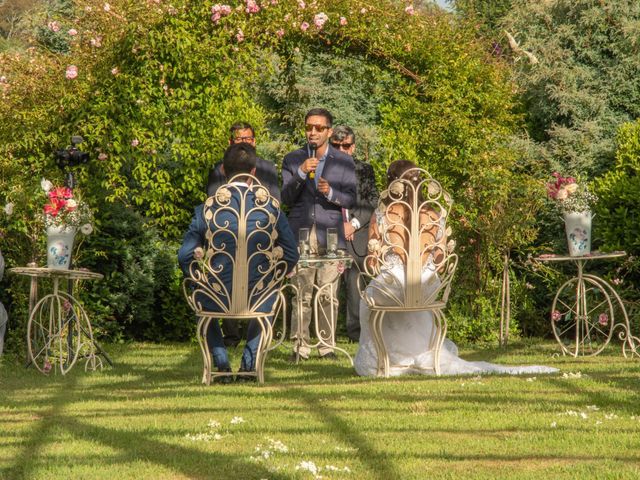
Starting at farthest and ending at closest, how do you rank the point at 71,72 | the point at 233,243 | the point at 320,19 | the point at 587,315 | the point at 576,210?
1. the point at 320,19
2. the point at 71,72
3. the point at 587,315
4. the point at 576,210
5. the point at 233,243

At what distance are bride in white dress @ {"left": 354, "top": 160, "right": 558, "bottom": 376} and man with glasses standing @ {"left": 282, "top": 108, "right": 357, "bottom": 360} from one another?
3.76ft

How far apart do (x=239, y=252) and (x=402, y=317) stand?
1406 mm

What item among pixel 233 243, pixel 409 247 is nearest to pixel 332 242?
pixel 409 247

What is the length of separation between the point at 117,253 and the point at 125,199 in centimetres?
58

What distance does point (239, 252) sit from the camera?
283 inches

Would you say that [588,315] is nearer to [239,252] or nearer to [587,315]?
[587,315]

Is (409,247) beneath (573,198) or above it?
beneath

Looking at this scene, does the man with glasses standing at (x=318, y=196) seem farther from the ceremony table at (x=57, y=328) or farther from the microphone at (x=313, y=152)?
the ceremony table at (x=57, y=328)

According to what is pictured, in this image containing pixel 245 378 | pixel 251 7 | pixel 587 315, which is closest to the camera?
pixel 245 378

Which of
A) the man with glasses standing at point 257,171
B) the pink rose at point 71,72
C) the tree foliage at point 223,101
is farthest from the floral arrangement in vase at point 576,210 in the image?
the pink rose at point 71,72

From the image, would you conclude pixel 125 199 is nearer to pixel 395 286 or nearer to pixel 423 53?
pixel 423 53

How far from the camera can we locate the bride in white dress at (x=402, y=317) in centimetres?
769

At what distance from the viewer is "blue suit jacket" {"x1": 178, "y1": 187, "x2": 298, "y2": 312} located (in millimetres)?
7211

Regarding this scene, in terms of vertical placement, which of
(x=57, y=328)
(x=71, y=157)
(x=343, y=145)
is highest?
(x=343, y=145)
